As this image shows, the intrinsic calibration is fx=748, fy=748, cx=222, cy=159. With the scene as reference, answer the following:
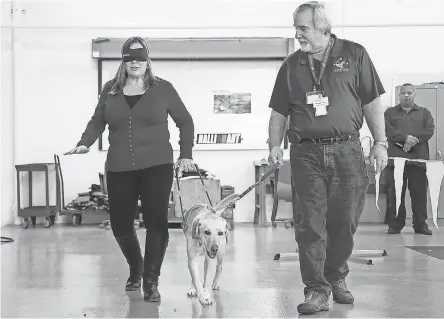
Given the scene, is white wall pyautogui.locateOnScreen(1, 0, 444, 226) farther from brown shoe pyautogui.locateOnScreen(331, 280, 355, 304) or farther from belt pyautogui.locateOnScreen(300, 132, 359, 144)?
belt pyautogui.locateOnScreen(300, 132, 359, 144)

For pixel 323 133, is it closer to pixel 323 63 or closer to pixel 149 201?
pixel 323 63

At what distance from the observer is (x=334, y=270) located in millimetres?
4133

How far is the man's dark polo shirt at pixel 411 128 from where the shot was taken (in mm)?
8984

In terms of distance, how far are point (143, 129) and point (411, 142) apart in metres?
5.33

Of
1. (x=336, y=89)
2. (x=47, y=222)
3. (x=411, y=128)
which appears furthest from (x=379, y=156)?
(x=47, y=222)

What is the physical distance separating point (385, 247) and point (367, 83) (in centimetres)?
375

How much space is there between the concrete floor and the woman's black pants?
27 centimetres

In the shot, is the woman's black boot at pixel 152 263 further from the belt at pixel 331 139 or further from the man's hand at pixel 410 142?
the man's hand at pixel 410 142

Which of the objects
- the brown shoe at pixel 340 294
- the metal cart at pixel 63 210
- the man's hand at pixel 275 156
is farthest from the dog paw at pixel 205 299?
the metal cart at pixel 63 210

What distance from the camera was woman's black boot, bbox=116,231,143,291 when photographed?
4.52m

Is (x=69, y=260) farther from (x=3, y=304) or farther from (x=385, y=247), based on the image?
(x=385, y=247)

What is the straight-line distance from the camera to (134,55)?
14.1 feet

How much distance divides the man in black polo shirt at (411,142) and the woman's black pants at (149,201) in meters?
5.10

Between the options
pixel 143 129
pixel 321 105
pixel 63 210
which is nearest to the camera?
pixel 321 105
